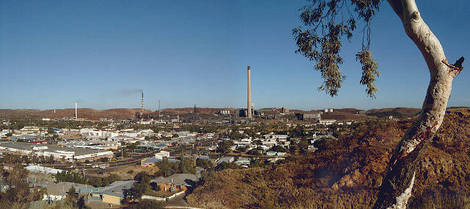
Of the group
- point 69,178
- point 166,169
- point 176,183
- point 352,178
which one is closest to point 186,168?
point 166,169

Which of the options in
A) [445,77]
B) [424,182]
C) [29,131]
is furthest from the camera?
[29,131]

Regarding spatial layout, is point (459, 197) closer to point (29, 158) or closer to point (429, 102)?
point (429, 102)

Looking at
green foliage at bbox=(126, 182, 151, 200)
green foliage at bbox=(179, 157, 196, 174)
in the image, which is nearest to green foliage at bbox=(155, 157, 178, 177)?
green foliage at bbox=(179, 157, 196, 174)

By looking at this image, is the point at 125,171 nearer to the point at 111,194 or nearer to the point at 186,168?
the point at 186,168

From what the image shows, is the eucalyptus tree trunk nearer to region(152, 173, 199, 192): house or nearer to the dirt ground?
region(152, 173, 199, 192): house

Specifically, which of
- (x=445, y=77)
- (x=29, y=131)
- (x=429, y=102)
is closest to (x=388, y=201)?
(x=429, y=102)

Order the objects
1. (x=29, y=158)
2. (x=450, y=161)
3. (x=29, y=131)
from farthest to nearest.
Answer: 1. (x=29, y=131)
2. (x=29, y=158)
3. (x=450, y=161)
